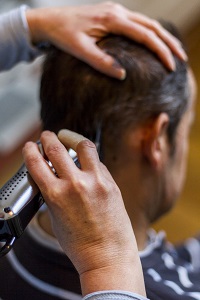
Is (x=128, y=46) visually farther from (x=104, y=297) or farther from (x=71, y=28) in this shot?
(x=104, y=297)

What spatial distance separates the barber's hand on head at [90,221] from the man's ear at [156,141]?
11.0 inches

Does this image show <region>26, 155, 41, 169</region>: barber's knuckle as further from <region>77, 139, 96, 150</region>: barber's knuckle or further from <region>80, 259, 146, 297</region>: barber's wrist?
<region>80, 259, 146, 297</region>: barber's wrist

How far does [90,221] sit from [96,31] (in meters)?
0.42

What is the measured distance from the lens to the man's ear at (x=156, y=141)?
0.98 meters

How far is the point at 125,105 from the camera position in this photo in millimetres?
939

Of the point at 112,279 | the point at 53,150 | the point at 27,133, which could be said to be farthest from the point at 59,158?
the point at 27,133

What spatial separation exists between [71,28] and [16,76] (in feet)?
3.33

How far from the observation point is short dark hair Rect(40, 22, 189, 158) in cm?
93

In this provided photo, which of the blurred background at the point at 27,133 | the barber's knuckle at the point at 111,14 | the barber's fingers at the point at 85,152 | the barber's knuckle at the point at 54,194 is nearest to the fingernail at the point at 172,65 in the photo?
the barber's knuckle at the point at 111,14

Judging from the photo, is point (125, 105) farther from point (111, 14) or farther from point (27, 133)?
point (27, 133)

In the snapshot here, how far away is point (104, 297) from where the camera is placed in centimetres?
68

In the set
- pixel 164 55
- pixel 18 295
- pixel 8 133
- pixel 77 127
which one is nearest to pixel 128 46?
pixel 164 55

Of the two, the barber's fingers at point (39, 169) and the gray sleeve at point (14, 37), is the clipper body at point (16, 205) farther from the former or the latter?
the gray sleeve at point (14, 37)

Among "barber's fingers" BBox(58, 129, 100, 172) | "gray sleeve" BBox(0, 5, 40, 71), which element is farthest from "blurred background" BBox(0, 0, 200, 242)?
"barber's fingers" BBox(58, 129, 100, 172)
